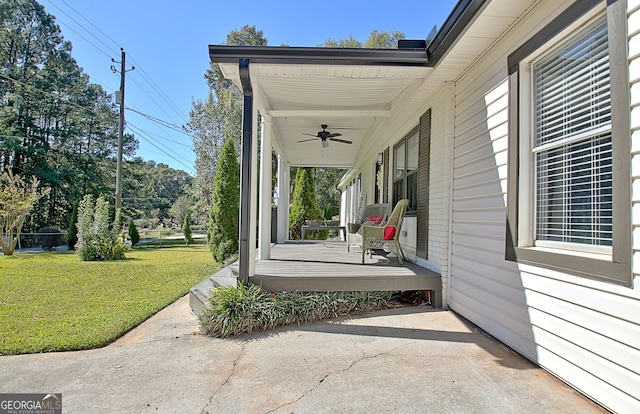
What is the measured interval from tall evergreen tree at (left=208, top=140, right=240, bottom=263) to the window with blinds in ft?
25.2

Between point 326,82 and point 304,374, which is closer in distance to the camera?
point 304,374

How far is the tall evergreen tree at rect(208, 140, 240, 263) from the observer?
362 inches

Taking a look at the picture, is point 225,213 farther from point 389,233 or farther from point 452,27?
point 452,27

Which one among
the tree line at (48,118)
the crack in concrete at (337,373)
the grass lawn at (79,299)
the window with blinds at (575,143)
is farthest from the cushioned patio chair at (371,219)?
the tree line at (48,118)

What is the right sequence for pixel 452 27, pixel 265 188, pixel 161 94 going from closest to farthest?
pixel 452 27 < pixel 265 188 < pixel 161 94

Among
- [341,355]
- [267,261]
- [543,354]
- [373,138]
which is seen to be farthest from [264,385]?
[373,138]

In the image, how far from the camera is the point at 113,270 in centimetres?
796

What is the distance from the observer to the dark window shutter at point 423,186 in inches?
187

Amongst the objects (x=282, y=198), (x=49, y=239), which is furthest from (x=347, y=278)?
(x=49, y=239)

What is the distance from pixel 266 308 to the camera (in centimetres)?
365

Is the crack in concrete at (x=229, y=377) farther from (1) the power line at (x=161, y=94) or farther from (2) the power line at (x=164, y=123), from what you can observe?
(1) the power line at (x=161, y=94)

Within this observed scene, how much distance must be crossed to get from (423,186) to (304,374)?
327 centimetres

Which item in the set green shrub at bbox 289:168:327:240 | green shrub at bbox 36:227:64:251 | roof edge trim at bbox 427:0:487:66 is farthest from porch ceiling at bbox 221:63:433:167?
green shrub at bbox 36:227:64:251

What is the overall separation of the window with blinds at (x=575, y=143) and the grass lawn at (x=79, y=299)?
417 cm
